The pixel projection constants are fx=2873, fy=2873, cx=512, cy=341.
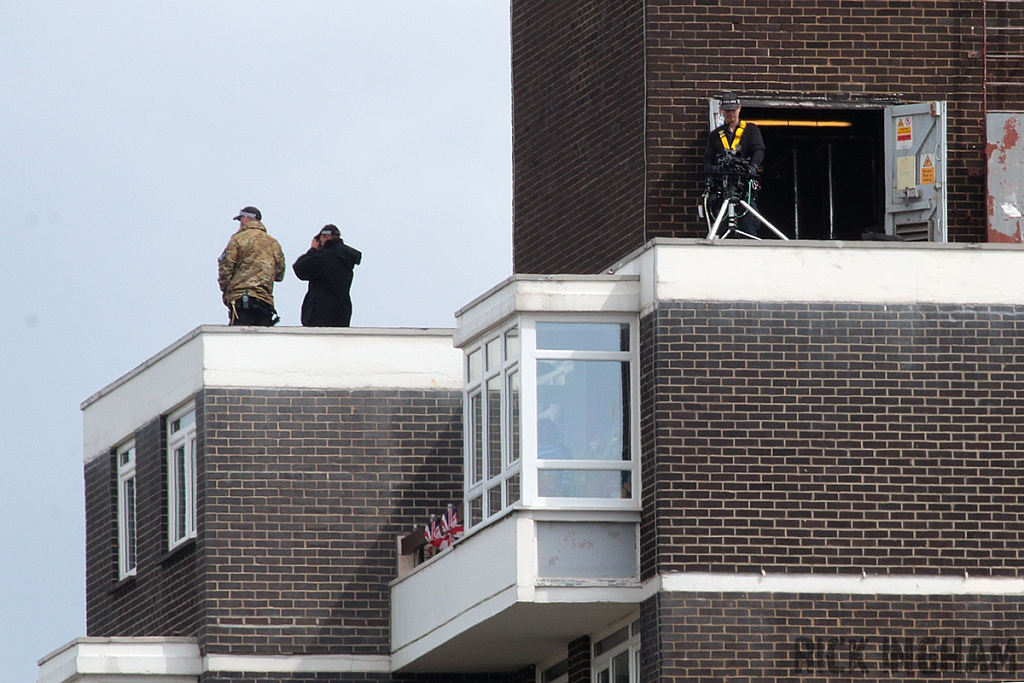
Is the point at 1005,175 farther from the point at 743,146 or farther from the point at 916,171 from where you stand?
the point at 743,146

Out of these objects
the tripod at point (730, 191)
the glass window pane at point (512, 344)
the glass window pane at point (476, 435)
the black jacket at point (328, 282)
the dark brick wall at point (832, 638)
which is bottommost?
the dark brick wall at point (832, 638)

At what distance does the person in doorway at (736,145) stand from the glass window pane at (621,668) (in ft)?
16.0

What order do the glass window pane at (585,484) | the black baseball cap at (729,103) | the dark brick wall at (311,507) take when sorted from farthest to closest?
the dark brick wall at (311,507) < the black baseball cap at (729,103) < the glass window pane at (585,484)

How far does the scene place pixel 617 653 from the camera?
30953 millimetres

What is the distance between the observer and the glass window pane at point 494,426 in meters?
31.1

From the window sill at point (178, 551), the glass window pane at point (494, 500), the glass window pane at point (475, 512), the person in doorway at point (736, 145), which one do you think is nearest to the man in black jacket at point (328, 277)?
the window sill at point (178, 551)

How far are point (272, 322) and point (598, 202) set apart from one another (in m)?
4.33

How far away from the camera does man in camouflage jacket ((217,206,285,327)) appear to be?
3522 cm

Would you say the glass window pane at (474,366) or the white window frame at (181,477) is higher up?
the glass window pane at (474,366)

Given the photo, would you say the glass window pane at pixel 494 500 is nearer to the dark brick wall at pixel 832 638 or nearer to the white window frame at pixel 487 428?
the white window frame at pixel 487 428

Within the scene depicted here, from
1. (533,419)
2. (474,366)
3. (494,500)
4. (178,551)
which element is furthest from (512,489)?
(178,551)

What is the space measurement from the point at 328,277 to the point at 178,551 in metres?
3.86

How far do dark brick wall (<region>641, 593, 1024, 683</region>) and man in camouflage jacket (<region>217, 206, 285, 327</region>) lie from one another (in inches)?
326

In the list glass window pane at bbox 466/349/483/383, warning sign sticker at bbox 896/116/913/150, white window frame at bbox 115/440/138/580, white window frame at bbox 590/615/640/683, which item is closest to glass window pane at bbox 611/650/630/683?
white window frame at bbox 590/615/640/683
